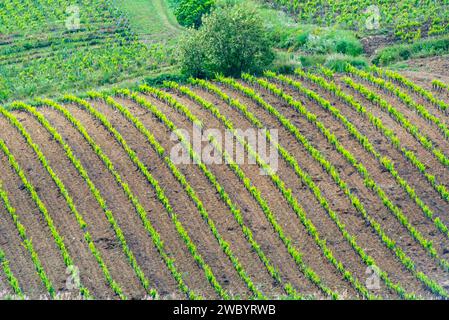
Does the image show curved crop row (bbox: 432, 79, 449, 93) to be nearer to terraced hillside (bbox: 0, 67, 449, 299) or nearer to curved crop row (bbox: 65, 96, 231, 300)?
terraced hillside (bbox: 0, 67, 449, 299)

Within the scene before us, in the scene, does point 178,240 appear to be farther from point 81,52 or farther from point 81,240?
point 81,52

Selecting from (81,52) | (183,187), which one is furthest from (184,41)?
(183,187)

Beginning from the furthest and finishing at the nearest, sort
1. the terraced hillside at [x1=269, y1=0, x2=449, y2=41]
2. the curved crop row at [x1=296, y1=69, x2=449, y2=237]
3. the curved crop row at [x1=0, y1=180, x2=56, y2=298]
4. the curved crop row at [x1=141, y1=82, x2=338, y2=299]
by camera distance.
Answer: the terraced hillside at [x1=269, y1=0, x2=449, y2=41] → the curved crop row at [x1=296, y1=69, x2=449, y2=237] → the curved crop row at [x1=141, y1=82, x2=338, y2=299] → the curved crop row at [x1=0, y1=180, x2=56, y2=298]

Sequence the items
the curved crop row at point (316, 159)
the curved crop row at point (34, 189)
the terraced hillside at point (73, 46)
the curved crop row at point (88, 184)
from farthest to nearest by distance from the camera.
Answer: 1. the terraced hillside at point (73, 46)
2. the curved crop row at point (34, 189)
3. the curved crop row at point (316, 159)
4. the curved crop row at point (88, 184)

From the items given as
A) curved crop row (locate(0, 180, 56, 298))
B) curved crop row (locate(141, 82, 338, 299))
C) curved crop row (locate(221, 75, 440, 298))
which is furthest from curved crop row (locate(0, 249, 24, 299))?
curved crop row (locate(221, 75, 440, 298))

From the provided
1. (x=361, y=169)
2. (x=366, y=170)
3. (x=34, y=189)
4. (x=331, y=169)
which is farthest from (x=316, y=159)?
(x=34, y=189)

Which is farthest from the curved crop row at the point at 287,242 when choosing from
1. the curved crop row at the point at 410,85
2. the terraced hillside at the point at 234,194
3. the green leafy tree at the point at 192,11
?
the green leafy tree at the point at 192,11

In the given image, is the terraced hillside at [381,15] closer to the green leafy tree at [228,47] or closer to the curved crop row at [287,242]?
the green leafy tree at [228,47]
